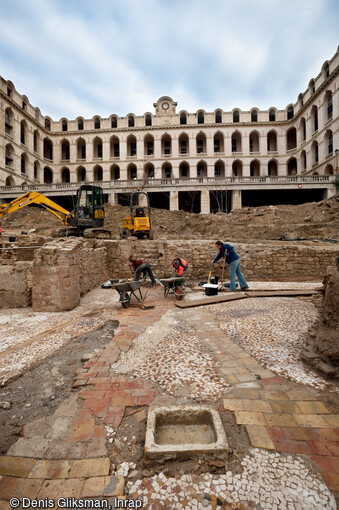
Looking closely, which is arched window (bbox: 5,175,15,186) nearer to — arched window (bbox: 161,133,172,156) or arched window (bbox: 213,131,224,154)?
arched window (bbox: 161,133,172,156)

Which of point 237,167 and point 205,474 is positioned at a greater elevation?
point 237,167

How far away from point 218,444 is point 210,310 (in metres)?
3.74

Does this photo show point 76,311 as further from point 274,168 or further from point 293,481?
point 274,168

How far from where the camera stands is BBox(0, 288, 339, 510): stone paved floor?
1.51 m

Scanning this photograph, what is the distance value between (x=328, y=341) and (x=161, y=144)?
1597 inches

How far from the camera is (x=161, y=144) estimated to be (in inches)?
1528

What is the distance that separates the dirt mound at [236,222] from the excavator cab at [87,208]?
5.95m

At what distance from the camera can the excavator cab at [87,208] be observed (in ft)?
41.0

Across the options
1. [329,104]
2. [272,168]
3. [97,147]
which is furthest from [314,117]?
[97,147]

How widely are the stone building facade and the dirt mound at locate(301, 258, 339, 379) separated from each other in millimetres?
34692

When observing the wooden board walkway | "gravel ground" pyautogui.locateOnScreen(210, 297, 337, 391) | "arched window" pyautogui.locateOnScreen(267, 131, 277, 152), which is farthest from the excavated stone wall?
"arched window" pyautogui.locateOnScreen(267, 131, 277, 152)

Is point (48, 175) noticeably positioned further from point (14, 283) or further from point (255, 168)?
point (14, 283)

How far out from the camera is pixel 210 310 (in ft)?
17.9

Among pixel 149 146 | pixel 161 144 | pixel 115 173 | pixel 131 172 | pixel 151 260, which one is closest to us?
pixel 151 260
